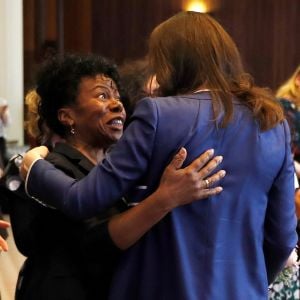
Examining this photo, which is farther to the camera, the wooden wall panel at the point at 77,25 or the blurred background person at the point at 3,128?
the wooden wall panel at the point at 77,25

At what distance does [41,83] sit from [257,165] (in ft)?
2.30

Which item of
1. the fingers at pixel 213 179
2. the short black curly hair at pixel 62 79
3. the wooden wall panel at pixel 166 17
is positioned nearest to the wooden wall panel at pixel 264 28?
the wooden wall panel at pixel 166 17

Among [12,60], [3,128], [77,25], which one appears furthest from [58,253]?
[77,25]

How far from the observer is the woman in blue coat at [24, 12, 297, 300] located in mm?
1248

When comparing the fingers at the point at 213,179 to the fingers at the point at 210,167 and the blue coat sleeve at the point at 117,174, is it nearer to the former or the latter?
the fingers at the point at 210,167

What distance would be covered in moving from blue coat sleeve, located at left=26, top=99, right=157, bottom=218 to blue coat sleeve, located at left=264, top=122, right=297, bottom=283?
1.05ft

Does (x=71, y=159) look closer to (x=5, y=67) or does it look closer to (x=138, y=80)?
(x=138, y=80)

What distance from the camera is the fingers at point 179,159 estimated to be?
3.98ft

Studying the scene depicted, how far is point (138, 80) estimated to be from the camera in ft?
7.25

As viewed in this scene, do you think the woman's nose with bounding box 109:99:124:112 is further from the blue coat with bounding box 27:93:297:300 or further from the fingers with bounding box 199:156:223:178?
the fingers with bounding box 199:156:223:178

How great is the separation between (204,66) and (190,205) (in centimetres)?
30

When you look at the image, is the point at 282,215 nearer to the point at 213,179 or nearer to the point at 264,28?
the point at 213,179

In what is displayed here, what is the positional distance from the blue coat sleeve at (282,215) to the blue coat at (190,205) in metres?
0.02

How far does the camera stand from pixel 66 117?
64.3 inches
